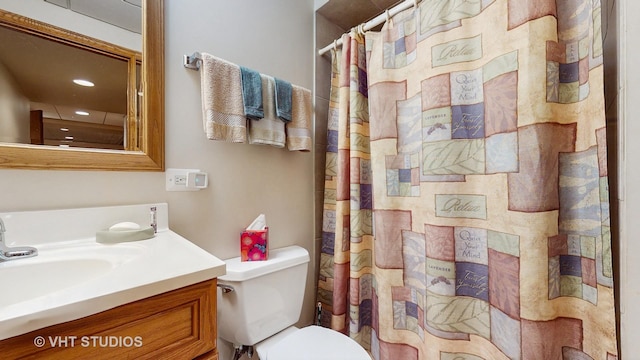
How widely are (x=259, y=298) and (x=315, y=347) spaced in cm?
29

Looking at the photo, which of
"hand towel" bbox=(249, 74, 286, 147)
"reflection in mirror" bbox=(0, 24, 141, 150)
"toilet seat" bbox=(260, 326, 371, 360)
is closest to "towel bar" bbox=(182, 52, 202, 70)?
"reflection in mirror" bbox=(0, 24, 141, 150)

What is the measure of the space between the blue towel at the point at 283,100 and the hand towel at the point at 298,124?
50 millimetres

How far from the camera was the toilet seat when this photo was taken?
96 cm

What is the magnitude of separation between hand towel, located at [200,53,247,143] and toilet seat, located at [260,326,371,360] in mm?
862

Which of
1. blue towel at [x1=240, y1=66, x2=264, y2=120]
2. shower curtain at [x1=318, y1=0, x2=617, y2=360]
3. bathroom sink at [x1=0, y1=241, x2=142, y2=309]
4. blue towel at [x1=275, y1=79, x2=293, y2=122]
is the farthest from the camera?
blue towel at [x1=275, y1=79, x2=293, y2=122]

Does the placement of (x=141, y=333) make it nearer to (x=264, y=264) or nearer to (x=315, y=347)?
(x=264, y=264)

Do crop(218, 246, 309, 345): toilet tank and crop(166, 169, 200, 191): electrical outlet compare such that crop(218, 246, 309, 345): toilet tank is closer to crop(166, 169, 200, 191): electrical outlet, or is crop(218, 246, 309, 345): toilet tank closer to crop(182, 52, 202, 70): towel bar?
crop(166, 169, 200, 191): electrical outlet

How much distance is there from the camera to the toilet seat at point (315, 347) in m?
0.96

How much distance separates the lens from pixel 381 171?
119 centimetres

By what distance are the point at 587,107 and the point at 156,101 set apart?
143cm

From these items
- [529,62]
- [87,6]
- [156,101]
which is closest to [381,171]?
[529,62]

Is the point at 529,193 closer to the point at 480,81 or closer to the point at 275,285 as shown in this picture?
the point at 480,81

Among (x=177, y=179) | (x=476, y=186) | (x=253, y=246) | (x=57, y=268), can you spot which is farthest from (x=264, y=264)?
(x=476, y=186)

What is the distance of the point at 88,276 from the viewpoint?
0.70 m
